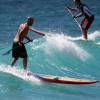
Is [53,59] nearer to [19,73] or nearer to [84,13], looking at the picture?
[84,13]

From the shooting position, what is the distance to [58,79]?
49.0 ft

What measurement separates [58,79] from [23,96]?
1.64 metres

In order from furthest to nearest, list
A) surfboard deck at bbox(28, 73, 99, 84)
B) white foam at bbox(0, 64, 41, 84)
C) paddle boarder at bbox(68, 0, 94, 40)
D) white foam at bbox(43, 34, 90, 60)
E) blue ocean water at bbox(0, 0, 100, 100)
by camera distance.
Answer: paddle boarder at bbox(68, 0, 94, 40) → white foam at bbox(43, 34, 90, 60) → white foam at bbox(0, 64, 41, 84) → surfboard deck at bbox(28, 73, 99, 84) → blue ocean water at bbox(0, 0, 100, 100)

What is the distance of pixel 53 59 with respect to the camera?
60.1 feet

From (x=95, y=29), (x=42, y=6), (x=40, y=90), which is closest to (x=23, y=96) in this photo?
(x=40, y=90)

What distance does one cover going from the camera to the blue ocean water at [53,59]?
557 inches

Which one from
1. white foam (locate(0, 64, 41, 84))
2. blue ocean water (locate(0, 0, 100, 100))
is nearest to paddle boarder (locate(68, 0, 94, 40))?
blue ocean water (locate(0, 0, 100, 100))

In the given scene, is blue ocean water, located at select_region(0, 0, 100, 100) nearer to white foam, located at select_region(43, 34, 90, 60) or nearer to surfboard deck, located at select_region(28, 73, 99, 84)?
white foam, located at select_region(43, 34, 90, 60)

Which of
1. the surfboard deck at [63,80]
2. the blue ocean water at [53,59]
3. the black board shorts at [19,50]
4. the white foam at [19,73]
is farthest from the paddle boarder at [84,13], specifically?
the black board shorts at [19,50]

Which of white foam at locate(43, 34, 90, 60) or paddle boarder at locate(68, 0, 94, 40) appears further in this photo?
paddle boarder at locate(68, 0, 94, 40)

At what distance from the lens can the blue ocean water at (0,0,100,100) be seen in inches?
557

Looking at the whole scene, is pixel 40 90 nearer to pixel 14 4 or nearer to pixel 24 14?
pixel 24 14

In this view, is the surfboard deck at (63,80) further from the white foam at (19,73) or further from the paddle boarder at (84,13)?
the paddle boarder at (84,13)

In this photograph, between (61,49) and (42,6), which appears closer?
(61,49)
